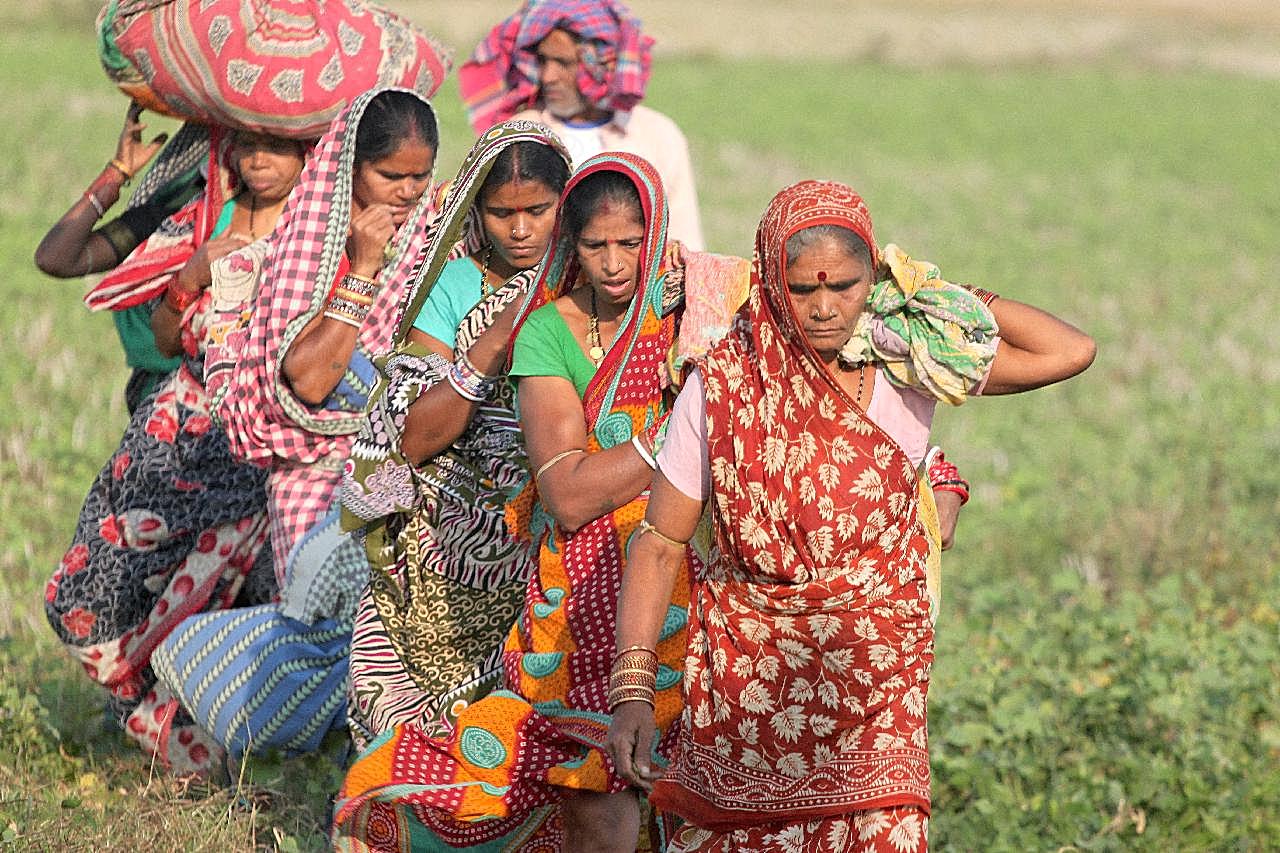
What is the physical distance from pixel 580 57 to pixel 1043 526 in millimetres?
3348

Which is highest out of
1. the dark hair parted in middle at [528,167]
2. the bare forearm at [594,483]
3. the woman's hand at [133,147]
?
the dark hair parted in middle at [528,167]

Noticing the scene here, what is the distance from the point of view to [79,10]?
98.6 feet

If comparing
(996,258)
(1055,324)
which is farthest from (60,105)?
(1055,324)

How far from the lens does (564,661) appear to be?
3947mm

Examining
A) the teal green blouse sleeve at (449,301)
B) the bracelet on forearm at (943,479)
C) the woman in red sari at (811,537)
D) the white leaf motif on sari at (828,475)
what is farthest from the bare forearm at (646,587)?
the teal green blouse sleeve at (449,301)

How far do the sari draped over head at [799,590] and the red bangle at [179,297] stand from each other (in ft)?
7.06

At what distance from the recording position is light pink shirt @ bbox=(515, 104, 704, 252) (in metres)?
6.31

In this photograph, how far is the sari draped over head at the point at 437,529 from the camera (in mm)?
4270

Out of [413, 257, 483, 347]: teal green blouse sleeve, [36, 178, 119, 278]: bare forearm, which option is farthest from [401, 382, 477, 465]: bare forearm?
[36, 178, 119, 278]: bare forearm

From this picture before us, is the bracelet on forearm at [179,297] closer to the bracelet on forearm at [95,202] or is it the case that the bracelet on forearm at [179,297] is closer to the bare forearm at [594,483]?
the bracelet on forearm at [95,202]

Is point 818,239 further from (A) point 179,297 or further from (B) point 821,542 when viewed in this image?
(A) point 179,297

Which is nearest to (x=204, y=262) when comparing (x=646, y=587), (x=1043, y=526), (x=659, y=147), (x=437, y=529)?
(x=437, y=529)

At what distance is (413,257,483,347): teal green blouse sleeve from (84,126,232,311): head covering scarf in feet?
4.00

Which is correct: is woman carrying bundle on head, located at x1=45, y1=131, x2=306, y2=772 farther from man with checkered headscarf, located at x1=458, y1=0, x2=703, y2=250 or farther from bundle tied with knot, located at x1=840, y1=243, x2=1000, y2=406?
bundle tied with knot, located at x1=840, y1=243, x2=1000, y2=406
